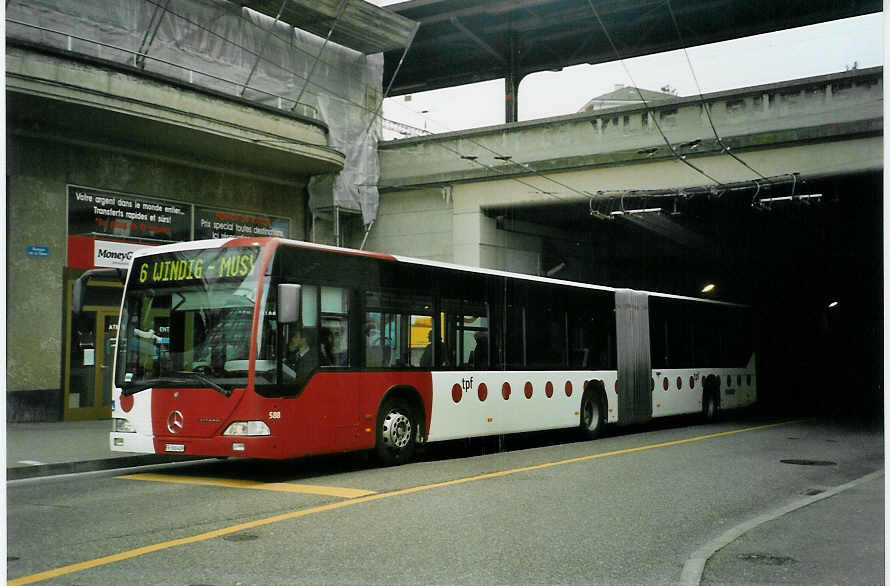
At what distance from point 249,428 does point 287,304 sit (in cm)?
143

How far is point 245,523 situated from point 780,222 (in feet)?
69.1

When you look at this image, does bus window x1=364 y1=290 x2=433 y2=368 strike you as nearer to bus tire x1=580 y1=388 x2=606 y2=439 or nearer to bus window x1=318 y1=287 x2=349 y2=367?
bus window x1=318 y1=287 x2=349 y2=367

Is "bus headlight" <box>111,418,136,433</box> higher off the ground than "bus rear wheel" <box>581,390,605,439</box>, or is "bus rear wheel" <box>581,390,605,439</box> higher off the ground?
"bus headlight" <box>111,418,136,433</box>

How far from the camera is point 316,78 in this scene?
24.2 m

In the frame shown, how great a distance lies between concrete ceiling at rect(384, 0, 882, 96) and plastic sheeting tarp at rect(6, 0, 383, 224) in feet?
16.9

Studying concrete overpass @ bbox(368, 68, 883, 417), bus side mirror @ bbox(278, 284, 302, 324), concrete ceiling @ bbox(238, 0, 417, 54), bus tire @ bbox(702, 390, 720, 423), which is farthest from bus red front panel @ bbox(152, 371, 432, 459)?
bus tire @ bbox(702, 390, 720, 423)

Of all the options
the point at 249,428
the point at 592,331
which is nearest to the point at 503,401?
the point at 592,331

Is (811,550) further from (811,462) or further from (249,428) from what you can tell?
(811,462)

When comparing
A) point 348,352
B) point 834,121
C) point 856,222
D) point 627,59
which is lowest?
point 348,352

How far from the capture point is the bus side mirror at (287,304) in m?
10.9

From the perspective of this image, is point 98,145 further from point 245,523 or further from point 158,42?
point 245,523

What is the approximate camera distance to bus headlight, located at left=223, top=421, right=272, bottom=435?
1097 cm

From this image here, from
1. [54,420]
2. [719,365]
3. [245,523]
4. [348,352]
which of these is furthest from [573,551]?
[719,365]

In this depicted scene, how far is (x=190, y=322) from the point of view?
11375mm
